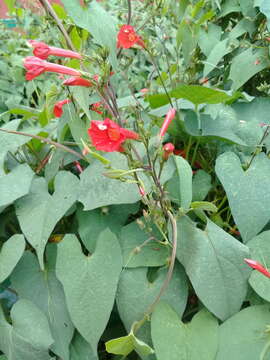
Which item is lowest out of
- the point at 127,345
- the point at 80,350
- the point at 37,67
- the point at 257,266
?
the point at 80,350

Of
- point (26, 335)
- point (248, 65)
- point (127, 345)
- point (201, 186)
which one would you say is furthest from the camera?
point (248, 65)

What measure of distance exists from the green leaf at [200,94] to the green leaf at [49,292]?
380 millimetres

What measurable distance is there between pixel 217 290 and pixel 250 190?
19 centimetres

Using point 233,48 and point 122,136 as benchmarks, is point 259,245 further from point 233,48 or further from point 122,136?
point 233,48

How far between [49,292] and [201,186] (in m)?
0.35

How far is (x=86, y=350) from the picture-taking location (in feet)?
2.31

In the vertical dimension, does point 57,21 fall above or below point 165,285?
above

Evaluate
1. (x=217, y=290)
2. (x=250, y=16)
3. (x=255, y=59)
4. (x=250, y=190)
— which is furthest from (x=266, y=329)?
(x=250, y=16)

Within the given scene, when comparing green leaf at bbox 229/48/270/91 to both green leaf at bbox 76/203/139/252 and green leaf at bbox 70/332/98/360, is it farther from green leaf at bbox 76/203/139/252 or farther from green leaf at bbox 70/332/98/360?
green leaf at bbox 70/332/98/360

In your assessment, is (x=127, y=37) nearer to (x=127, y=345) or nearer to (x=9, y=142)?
(x=9, y=142)

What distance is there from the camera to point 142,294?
2.19 ft

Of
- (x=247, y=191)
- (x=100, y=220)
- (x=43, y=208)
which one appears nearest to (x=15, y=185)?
(x=43, y=208)

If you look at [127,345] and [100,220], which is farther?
[100,220]

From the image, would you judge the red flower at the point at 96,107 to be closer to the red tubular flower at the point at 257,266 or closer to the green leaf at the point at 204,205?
the green leaf at the point at 204,205
